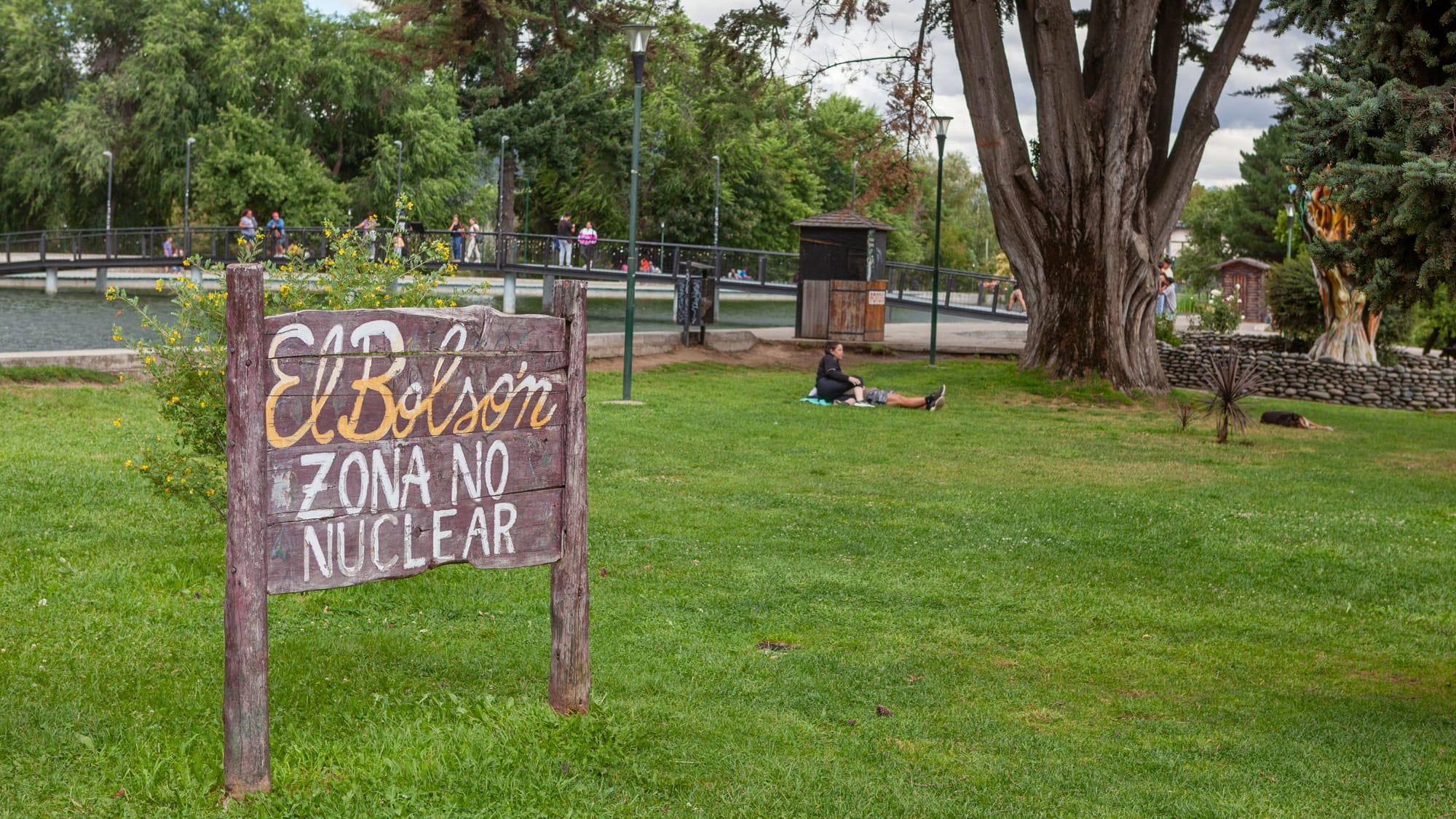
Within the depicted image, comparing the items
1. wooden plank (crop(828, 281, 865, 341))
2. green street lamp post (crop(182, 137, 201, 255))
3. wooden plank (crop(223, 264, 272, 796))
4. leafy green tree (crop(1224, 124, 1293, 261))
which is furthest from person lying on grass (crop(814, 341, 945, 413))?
leafy green tree (crop(1224, 124, 1293, 261))

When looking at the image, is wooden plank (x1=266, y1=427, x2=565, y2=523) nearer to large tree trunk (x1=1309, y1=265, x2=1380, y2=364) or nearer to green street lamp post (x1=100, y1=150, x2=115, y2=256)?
large tree trunk (x1=1309, y1=265, x2=1380, y2=364)

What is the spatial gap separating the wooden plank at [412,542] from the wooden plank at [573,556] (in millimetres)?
78

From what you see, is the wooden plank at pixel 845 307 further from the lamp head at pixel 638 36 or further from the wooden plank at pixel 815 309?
the lamp head at pixel 638 36

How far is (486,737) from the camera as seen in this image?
5012 millimetres

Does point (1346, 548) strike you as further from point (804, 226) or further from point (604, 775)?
point (804, 226)

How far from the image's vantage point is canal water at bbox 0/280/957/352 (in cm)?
2411

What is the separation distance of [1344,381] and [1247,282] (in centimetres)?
4258

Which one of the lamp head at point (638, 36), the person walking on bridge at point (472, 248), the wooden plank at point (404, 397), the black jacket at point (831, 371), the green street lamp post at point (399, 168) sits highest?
the green street lamp post at point (399, 168)

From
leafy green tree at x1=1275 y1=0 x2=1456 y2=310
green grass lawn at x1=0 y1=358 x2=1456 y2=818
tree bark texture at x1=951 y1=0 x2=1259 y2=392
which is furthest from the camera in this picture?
tree bark texture at x1=951 y1=0 x2=1259 y2=392

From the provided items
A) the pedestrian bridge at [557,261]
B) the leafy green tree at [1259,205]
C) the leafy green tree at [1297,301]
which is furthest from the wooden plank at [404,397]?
the leafy green tree at [1259,205]

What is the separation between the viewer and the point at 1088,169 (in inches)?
818

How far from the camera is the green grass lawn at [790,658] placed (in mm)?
4816

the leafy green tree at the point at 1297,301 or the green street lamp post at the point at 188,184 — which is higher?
the green street lamp post at the point at 188,184

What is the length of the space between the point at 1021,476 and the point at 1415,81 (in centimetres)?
482
